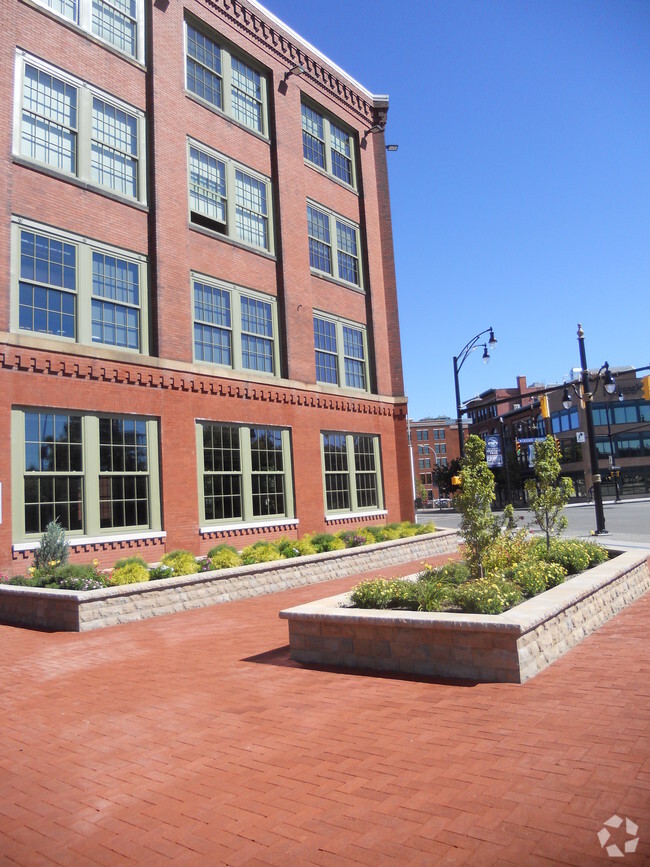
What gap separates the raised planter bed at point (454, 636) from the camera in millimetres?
6535

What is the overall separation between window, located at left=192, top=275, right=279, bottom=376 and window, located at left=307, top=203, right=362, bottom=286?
3703mm

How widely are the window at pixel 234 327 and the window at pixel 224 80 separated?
18.7ft

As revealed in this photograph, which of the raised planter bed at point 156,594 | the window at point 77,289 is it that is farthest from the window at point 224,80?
the raised planter bed at point 156,594

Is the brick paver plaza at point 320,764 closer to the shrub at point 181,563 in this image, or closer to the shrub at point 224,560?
the shrub at point 181,563

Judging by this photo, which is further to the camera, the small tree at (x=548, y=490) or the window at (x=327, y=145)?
the window at (x=327, y=145)

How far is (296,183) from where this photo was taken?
22109 millimetres

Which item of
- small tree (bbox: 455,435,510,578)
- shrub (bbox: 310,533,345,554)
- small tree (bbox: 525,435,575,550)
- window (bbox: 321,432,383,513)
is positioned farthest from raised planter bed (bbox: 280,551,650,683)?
window (bbox: 321,432,383,513)

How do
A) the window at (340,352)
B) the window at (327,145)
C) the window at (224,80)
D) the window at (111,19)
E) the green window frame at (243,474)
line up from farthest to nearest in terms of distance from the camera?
the window at (327,145) < the window at (340,352) < the window at (224,80) < the green window frame at (243,474) < the window at (111,19)

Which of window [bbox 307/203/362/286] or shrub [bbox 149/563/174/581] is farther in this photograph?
window [bbox 307/203/362/286]

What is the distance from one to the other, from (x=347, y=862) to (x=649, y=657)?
16.0ft

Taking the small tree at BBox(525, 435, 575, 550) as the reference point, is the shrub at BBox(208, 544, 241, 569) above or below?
below

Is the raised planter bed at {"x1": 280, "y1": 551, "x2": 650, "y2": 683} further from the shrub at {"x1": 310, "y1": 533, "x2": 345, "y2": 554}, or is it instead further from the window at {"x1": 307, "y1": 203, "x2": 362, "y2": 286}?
the window at {"x1": 307, "y1": 203, "x2": 362, "y2": 286}

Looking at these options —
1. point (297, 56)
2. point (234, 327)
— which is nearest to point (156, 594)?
point (234, 327)

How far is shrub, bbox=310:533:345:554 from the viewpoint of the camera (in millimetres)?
17278
